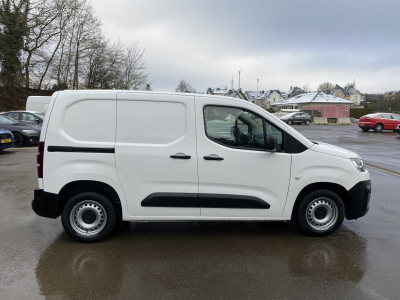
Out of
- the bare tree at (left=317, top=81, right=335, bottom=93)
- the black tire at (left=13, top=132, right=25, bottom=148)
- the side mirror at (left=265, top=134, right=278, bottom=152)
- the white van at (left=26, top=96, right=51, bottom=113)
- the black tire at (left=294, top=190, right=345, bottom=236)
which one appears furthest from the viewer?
the bare tree at (left=317, top=81, right=335, bottom=93)

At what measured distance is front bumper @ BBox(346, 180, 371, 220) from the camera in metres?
4.19

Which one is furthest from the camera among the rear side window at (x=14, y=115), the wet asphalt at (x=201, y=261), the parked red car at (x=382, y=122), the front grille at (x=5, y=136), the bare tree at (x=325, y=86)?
the bare tree at (x=325, y=86)

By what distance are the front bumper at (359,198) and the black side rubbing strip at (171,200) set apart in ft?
7.18

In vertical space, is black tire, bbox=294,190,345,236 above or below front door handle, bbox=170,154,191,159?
below

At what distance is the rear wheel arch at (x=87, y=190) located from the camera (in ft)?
13.2

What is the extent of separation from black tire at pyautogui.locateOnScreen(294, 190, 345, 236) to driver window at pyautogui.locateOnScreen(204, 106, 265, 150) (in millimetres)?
1034

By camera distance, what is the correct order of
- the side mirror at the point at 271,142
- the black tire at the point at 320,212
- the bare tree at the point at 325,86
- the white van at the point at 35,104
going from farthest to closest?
the bare tree at the point at 325,86 → the white van at the point at 35,104 → the black tire at the point at 320,212 → the side mirror at the point at 271,142

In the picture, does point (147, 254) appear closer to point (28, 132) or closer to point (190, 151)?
point (190, 151)

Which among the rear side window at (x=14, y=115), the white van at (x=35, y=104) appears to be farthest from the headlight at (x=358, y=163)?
the white van at (x=35, y=104)

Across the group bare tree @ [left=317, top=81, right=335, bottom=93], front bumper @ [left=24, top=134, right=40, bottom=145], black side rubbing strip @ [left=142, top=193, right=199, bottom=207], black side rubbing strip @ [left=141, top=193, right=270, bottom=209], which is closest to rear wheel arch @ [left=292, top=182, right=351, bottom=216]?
black side rubbing strip @ [left=141, top=193, right=270, bottom=209]

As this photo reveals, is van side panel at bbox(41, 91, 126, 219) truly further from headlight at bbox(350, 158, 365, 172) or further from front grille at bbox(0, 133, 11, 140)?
front grille at bbox(0, 133, 11, 140)

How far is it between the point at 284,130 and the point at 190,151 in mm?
1327

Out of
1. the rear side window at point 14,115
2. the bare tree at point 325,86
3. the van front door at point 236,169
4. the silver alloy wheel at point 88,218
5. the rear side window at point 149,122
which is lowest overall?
the silver alloy wheel at point 88,218

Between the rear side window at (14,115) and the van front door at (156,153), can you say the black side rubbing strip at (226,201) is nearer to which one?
the van front door at (156,153)
